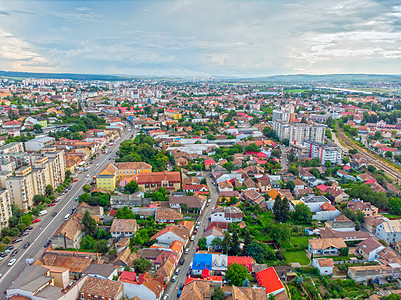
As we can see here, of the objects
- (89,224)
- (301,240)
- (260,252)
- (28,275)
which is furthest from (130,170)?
(301,240)

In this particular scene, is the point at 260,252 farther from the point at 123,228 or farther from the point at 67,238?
the point at 67,238

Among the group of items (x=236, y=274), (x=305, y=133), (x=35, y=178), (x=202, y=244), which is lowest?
(x=202, y=244)

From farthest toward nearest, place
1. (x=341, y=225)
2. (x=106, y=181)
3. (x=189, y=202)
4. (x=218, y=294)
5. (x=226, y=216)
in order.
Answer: (x=106, y=181) → (x=189, y=202) → (x=226, y=216) → (x=341, y=225) → (x=218, y=294)

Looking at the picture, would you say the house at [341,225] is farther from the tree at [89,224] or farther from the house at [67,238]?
the house at [67,238]

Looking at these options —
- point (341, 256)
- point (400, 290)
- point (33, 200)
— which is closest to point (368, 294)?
point (400, 290)

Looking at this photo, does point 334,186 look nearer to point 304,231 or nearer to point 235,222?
point 304,231

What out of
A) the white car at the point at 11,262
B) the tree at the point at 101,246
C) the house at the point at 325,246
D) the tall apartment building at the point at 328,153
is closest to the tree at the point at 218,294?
the house at the point at 325,246

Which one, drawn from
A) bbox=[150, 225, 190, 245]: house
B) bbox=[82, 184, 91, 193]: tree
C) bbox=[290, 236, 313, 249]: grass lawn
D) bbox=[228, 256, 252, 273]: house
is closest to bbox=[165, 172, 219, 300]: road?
bbox=[150, 225, 190, 245]: house
